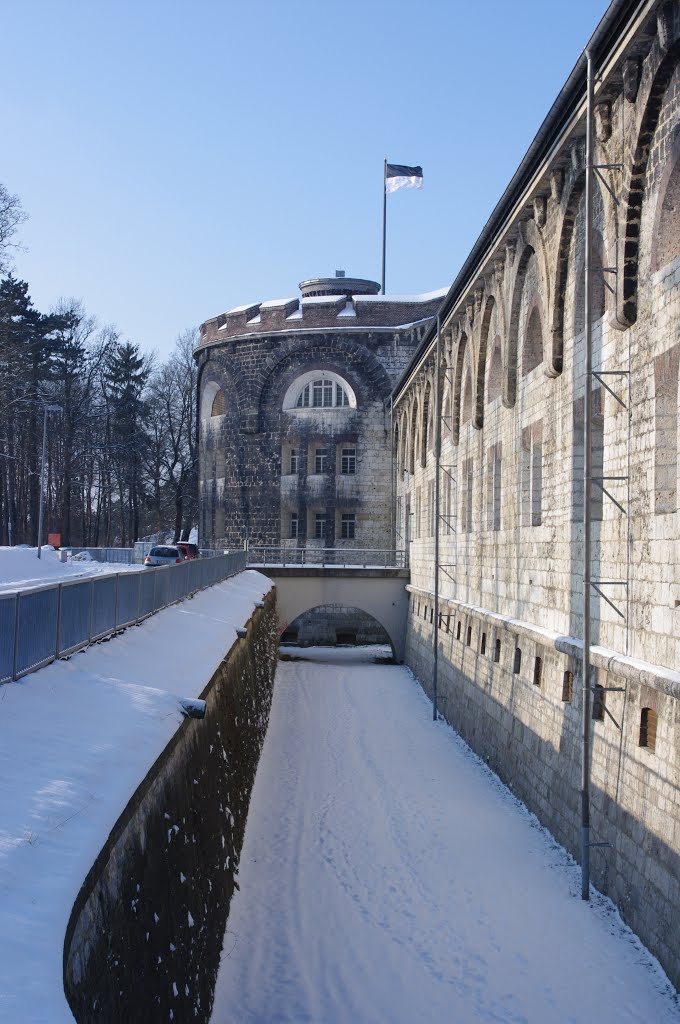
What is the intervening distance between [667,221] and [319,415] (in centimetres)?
2980

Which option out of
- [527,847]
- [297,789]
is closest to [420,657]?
[297,789]

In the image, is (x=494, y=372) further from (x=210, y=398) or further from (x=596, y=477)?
(x=210, y=398)

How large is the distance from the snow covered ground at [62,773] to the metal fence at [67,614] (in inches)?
6.4

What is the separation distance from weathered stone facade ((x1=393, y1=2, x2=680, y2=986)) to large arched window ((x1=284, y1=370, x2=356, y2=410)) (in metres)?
18.5

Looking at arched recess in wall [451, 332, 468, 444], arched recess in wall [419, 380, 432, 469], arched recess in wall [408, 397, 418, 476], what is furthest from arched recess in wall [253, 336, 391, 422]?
arched recess in wall [451, 332, 468, 444]

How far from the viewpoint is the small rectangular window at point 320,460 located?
1570 inches

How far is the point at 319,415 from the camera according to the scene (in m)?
39.7

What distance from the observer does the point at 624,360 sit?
36.3 ft

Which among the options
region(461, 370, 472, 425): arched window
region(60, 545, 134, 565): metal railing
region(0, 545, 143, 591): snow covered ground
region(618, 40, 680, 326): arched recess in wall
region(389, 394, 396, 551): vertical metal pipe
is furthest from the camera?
region(60, 545, 134, 565): metal railing

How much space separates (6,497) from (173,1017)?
51.1 meters

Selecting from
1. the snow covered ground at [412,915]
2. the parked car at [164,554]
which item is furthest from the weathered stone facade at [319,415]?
the snow covered ground at [412,915]

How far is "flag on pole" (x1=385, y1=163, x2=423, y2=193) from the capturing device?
42594 millimetres

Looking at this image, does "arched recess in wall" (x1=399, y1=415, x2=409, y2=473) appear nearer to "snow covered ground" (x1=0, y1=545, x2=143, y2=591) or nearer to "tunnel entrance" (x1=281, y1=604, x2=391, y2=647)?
"tunnel entrance" (x1=281, y1=604, x2=391, y2=647)

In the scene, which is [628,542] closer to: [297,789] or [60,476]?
[297,789]
